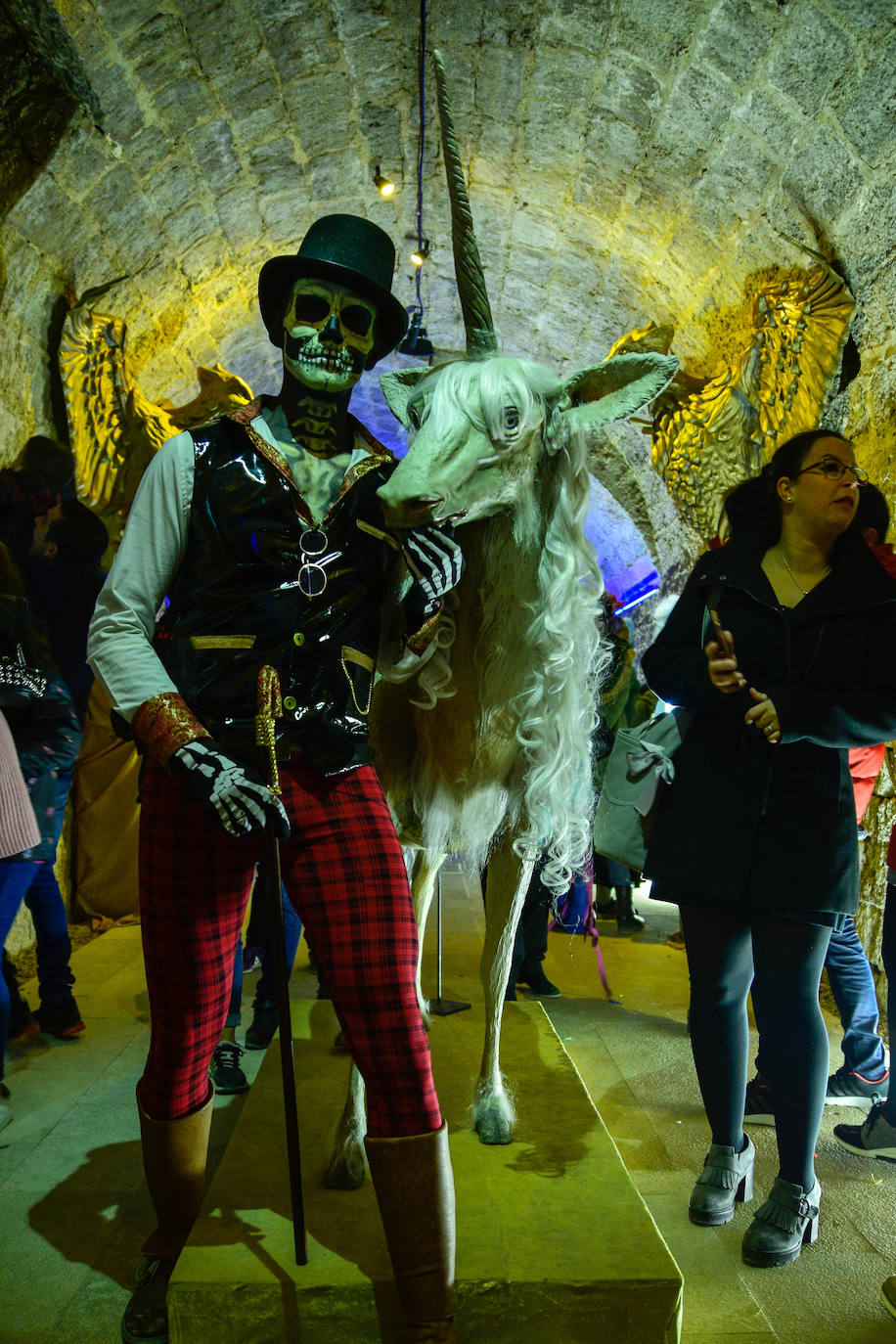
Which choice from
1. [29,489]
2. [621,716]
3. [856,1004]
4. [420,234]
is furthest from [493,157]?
[856,1004]

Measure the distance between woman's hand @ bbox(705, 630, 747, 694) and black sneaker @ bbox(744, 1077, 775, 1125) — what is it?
1663 millimetres

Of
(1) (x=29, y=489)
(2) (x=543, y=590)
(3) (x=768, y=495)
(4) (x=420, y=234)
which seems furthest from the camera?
(4) (x=420, y=234)

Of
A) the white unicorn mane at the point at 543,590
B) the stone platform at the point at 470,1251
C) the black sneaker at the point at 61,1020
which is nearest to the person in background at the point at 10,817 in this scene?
the black sneaker at the point at 61,1020

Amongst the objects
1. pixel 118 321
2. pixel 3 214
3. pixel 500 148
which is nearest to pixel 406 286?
pixel 500 148

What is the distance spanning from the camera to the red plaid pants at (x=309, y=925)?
1749 millimetres

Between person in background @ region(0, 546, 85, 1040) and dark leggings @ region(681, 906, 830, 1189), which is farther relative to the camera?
person in background @ region(0, 546, 85, 1040)

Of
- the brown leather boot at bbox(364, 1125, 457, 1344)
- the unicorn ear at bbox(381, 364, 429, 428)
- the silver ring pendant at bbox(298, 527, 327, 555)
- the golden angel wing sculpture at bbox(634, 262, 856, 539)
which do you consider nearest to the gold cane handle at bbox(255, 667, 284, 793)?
the silver ring pendant at bbox(298, 527, 327, 555)

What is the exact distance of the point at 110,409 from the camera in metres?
5.72

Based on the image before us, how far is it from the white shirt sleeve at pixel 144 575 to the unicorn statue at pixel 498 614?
0.44 meters

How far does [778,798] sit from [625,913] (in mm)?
4133

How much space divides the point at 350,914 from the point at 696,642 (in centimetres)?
141

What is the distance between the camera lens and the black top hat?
2018 millimetres

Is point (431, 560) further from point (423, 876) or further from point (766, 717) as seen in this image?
point (423, 876)

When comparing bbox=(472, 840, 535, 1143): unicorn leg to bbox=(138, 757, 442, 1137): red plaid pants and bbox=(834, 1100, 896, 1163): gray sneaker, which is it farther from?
bbox=(834, 1100, 896, 1163): gray sneaker
